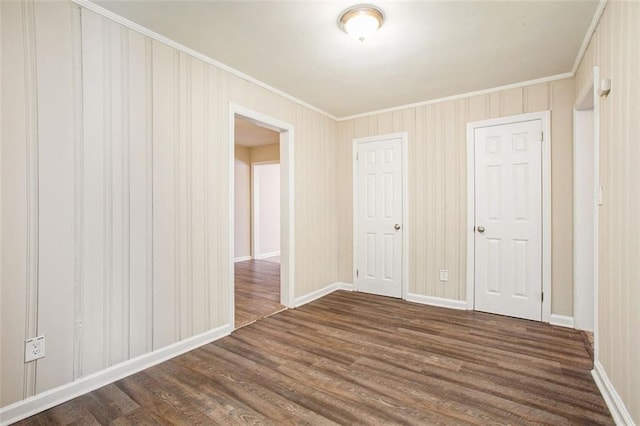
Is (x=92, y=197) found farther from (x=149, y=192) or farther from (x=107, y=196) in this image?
(x=149, y=192)

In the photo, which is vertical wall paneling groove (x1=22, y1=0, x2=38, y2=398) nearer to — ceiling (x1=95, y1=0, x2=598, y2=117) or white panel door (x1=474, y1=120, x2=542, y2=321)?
ceiling (x1=95, y1=0, x2=598, y2=117)

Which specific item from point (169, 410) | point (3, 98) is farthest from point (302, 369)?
point (3, 98)

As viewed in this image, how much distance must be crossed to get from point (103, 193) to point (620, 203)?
312 centimetres

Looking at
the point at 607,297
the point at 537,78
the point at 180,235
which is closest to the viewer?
the point at 607,297

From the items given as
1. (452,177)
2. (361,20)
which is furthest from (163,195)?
(452,177)

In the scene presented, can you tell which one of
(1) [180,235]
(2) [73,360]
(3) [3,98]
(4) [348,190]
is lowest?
(2) [73,360]

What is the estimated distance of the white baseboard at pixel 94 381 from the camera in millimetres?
1687

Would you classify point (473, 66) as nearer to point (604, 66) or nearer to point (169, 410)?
point (604, 66)

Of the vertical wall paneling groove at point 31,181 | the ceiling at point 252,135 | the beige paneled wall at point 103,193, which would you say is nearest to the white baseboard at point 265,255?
the ceiling at point 252,135

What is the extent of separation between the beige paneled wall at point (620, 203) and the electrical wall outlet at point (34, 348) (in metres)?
3.12

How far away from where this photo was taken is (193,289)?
2.57m

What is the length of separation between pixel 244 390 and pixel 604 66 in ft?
10.3

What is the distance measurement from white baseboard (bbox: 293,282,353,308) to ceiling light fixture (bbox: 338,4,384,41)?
2.82 meters

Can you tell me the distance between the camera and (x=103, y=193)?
204 centimetres
